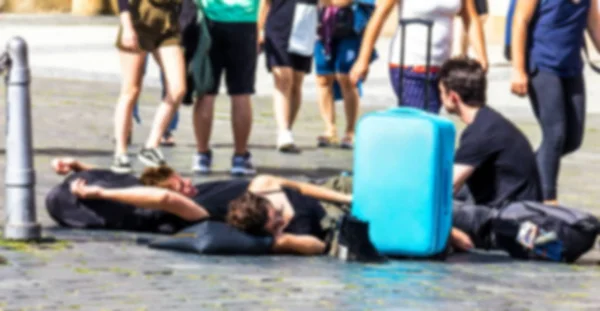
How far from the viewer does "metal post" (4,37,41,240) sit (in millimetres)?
8234

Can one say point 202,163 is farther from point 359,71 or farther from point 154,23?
point 359,71

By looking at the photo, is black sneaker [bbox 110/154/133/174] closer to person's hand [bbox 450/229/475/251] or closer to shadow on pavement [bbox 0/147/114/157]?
shadow on pavement [bbox 0/147/114/157]

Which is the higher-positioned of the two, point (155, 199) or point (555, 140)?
point (555, 140)

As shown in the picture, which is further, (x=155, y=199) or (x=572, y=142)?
(x=572, y=142)

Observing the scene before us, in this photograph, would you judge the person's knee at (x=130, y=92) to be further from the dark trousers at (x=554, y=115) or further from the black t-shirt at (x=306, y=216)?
the black t-shirt at (x=306, y=216)

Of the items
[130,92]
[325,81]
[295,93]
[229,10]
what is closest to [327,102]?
[325,81]

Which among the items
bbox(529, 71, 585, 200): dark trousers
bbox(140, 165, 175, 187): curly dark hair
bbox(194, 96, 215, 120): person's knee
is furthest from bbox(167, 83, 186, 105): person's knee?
bbox(140, 165, 175, 187): curly dark hair

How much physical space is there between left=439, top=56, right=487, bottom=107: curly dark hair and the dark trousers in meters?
0.81

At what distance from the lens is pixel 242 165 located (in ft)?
38.7

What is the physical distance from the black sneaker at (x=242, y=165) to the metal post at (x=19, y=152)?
336 cm

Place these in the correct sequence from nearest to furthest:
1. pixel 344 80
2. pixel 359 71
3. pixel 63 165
→ pixel 63 165
pixel 359 71
pixel 344 80

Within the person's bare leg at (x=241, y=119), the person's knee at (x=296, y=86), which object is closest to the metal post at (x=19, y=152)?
the person's bare leg at (x=241, y=119)

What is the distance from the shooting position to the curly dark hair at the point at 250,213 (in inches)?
328

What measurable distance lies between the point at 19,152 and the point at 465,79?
6.97 feet
